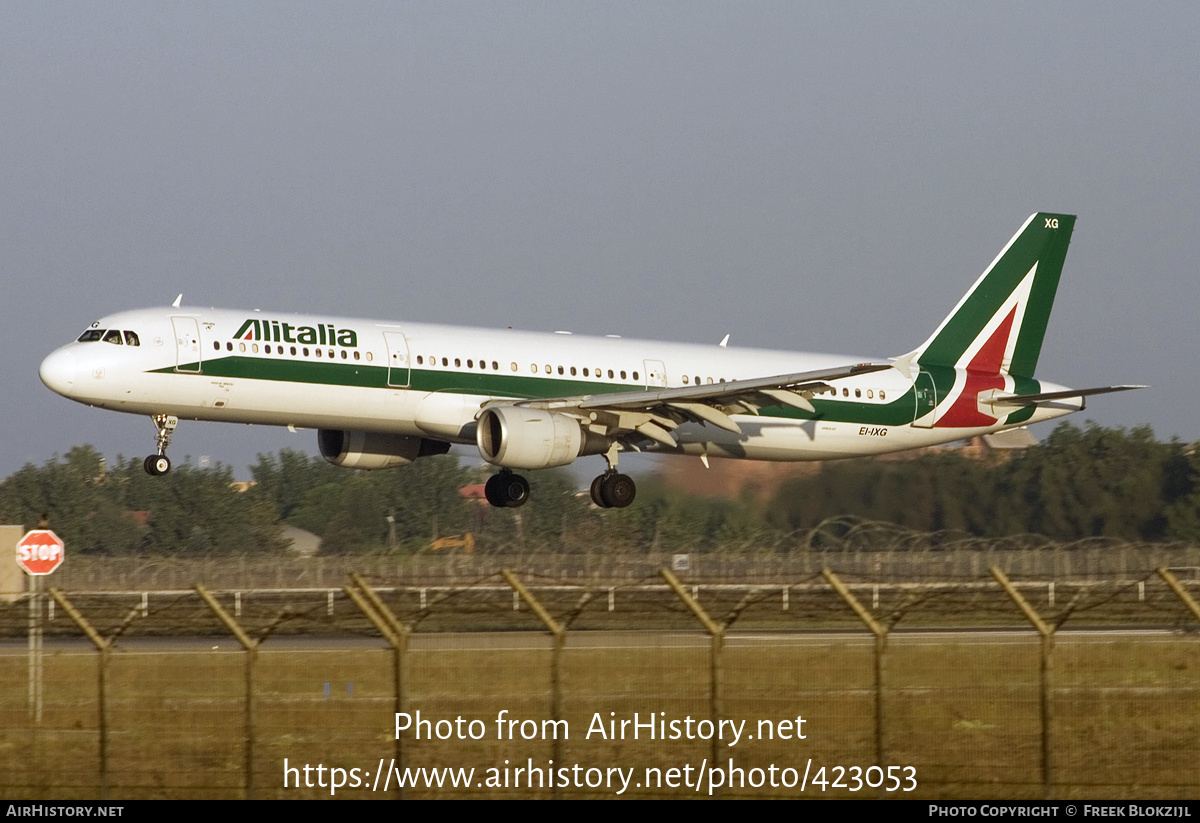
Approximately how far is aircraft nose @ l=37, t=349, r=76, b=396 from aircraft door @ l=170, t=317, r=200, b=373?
6.37 feet

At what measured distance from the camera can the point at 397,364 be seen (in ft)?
107

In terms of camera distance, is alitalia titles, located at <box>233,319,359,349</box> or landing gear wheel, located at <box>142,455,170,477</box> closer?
alitalia titles, located at <box>233,319,359,349</box>

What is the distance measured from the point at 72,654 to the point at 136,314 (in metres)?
10.4

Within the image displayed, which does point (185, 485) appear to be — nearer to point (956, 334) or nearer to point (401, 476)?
point (401, 476)

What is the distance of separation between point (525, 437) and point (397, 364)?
2.92 m

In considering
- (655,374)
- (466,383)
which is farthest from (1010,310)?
(466,383)

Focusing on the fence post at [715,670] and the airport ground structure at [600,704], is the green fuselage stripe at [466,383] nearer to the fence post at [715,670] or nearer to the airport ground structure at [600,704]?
the airport ground structure at [600,704]

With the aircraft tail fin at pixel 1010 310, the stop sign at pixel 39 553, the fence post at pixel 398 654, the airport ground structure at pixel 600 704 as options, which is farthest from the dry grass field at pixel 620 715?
the aircraft tail fin at pixel 1010 310

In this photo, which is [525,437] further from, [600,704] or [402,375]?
[600,704]

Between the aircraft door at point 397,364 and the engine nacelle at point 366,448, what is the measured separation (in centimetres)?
283

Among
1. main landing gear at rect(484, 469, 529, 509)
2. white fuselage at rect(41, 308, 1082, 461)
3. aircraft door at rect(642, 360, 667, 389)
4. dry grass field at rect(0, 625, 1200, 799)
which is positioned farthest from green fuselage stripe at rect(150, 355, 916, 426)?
dry grass field at rect(0, 625, 1200, 799)

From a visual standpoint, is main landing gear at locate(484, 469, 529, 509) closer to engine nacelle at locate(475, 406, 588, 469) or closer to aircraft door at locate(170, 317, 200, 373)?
engine nacelle at locate(475, 406, 588, 469)

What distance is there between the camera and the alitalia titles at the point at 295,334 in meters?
31.8

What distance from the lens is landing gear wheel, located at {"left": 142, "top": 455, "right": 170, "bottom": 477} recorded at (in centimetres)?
3272
